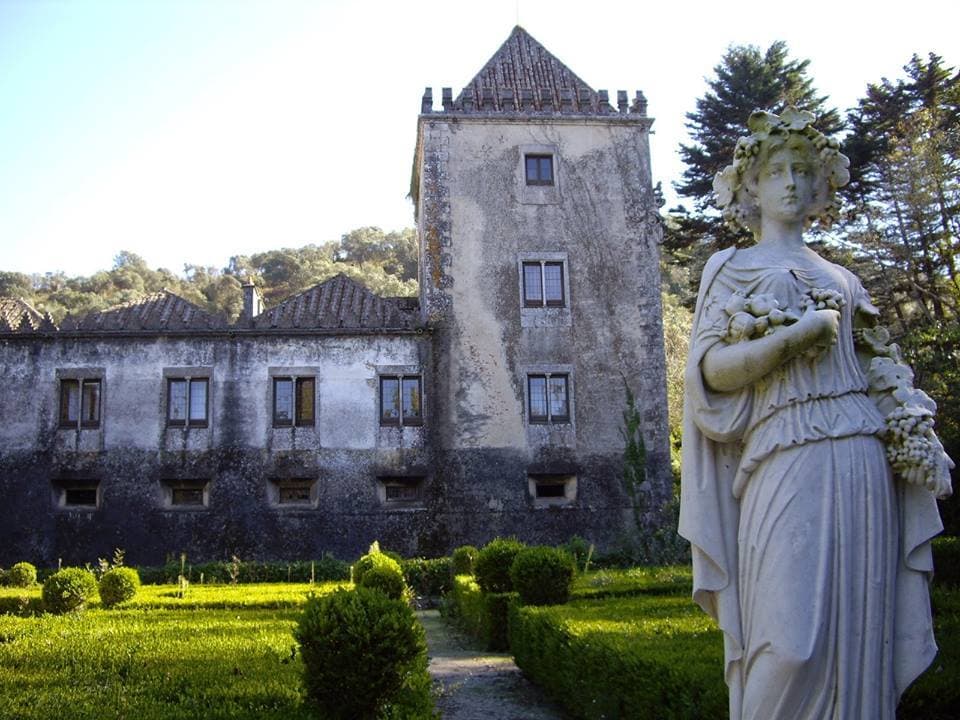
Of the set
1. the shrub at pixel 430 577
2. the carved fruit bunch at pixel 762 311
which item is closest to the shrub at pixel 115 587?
the shrub at pixel 430 577

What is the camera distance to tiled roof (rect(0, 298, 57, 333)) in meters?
25.8

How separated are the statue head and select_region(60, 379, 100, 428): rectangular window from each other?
79.2 ft

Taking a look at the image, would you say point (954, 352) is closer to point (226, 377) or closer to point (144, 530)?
point (226, 377)

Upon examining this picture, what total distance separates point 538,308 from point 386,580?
12.7 m

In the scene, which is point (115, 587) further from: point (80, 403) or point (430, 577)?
point (80, 403)

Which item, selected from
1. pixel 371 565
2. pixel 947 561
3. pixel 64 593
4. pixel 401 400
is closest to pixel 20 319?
pixel 401 400

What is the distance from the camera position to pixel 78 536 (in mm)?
24312

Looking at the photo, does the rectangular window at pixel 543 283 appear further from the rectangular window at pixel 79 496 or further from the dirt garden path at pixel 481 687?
the dirt garden path at pixel 481 687

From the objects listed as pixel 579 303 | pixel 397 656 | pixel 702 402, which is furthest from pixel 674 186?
pixel 702 402

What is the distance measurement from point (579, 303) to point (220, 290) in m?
37.2

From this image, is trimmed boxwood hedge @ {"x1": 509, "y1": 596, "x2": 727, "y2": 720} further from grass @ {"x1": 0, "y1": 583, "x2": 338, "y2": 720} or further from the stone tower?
the stone tower

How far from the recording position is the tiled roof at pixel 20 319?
25.8 m

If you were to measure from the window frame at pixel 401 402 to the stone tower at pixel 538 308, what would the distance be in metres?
0.41

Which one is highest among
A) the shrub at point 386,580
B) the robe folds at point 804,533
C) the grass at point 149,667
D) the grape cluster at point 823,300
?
the grape cluster at point 823,300
